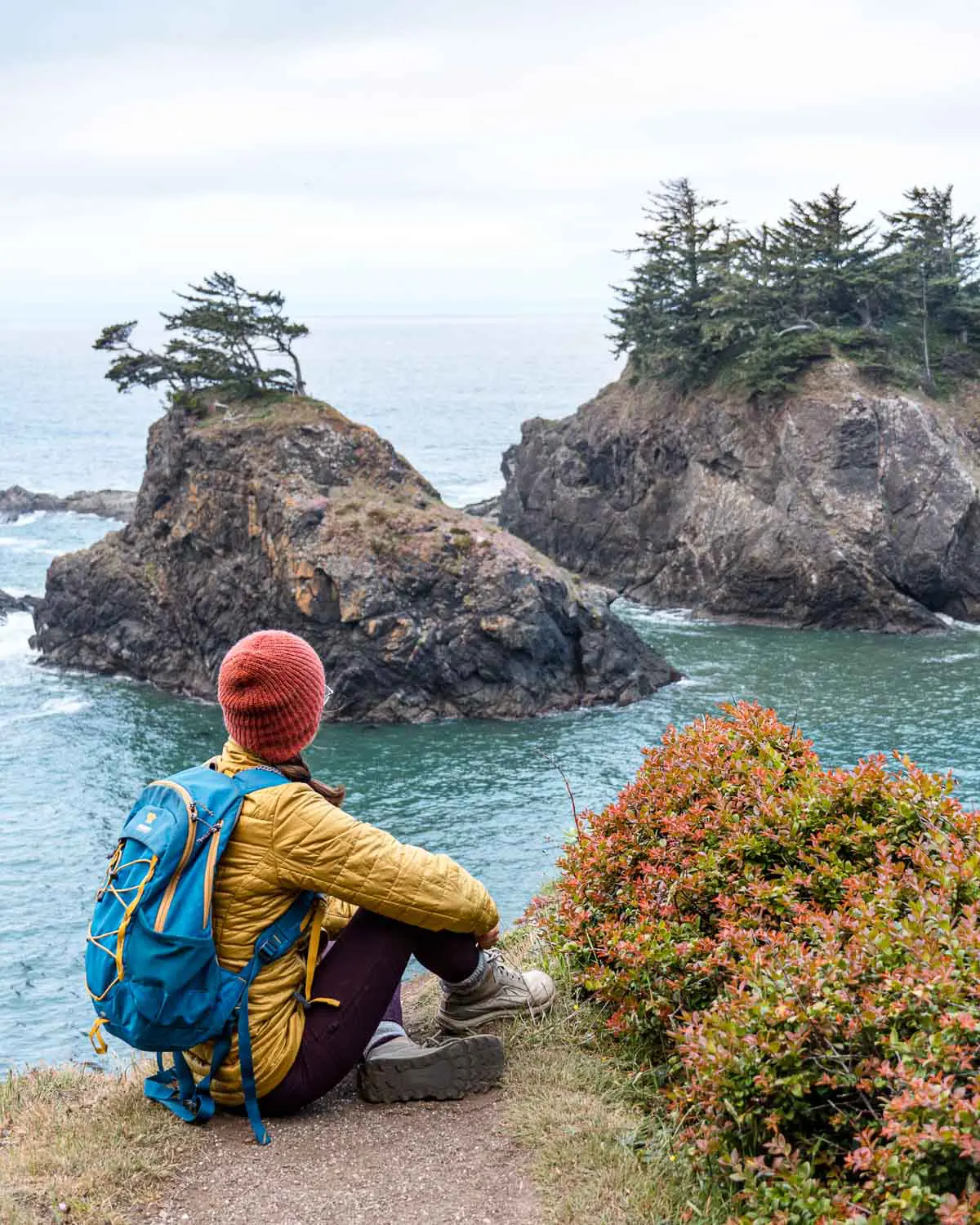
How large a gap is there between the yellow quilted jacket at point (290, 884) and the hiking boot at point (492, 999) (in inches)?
43.0

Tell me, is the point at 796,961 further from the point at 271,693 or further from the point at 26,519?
the point at 26,519

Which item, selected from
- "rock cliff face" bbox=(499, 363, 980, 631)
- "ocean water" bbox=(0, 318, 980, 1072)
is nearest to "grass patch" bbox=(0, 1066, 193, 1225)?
"ocean water" bbox=(0, 318, 980, 1072)

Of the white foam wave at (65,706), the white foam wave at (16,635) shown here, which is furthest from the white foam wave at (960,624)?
the white foam wave at (16,635)

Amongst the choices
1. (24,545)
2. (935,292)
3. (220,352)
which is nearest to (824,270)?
(935,292)

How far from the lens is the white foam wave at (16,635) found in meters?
46.5

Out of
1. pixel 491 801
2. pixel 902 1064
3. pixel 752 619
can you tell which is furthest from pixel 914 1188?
pixel 752 619

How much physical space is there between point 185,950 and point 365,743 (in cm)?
3087

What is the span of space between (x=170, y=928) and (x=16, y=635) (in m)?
47.2

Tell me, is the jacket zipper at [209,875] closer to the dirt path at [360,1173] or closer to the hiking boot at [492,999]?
the dirt path at [360,1173]

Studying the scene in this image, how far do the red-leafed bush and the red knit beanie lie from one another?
7.35 ft

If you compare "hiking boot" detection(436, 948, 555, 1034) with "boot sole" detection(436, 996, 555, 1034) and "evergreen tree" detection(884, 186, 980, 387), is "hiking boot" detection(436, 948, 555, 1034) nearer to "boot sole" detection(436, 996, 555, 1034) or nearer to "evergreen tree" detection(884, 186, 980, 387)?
"boot sole" detection(436, 996, 555, 1034)

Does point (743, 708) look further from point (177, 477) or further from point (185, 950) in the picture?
point (177, 477)

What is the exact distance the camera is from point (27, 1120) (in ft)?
22.1

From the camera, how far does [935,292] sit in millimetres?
57062
